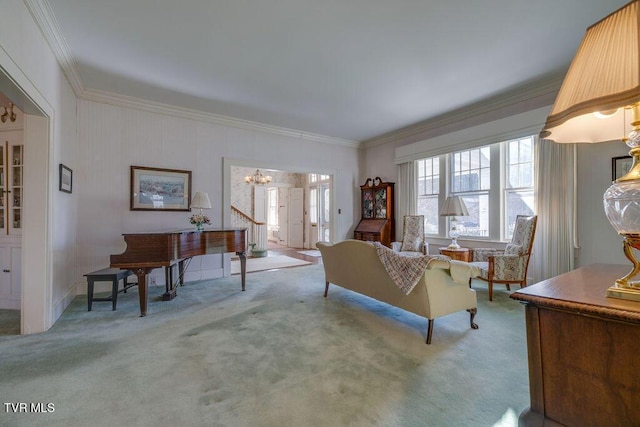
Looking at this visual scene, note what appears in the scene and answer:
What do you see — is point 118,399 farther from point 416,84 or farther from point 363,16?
point 416,84

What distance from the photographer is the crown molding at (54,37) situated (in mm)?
2330

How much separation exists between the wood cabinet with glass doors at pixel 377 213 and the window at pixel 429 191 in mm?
638

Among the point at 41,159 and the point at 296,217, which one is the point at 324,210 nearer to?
the point at 296,217

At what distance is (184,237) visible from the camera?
326 centimetres

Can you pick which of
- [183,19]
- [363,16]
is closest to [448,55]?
[363,16]

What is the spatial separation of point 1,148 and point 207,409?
13.2ft

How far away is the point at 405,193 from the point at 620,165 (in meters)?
3.13

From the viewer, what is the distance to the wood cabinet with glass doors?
5.98m

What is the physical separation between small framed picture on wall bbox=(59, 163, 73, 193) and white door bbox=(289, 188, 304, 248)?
6.25 m

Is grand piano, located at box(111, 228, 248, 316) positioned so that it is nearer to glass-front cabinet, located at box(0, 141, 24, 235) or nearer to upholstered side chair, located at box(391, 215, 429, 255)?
glass-front cabinet, located at box(0, 141, 24, 235)

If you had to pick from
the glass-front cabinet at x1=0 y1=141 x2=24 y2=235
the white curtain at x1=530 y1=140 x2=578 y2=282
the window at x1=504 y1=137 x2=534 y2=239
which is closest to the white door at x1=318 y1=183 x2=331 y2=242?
the window at x1=504 y1=137 x2=534 y2=239

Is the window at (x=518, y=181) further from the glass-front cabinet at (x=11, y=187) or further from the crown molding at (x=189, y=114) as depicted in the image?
the glass-front cabinet at (x=11, y=187)

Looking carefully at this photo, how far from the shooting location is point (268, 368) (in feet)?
6.62

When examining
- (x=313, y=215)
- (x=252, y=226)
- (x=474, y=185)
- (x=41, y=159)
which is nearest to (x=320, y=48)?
(x=41, y=159)
